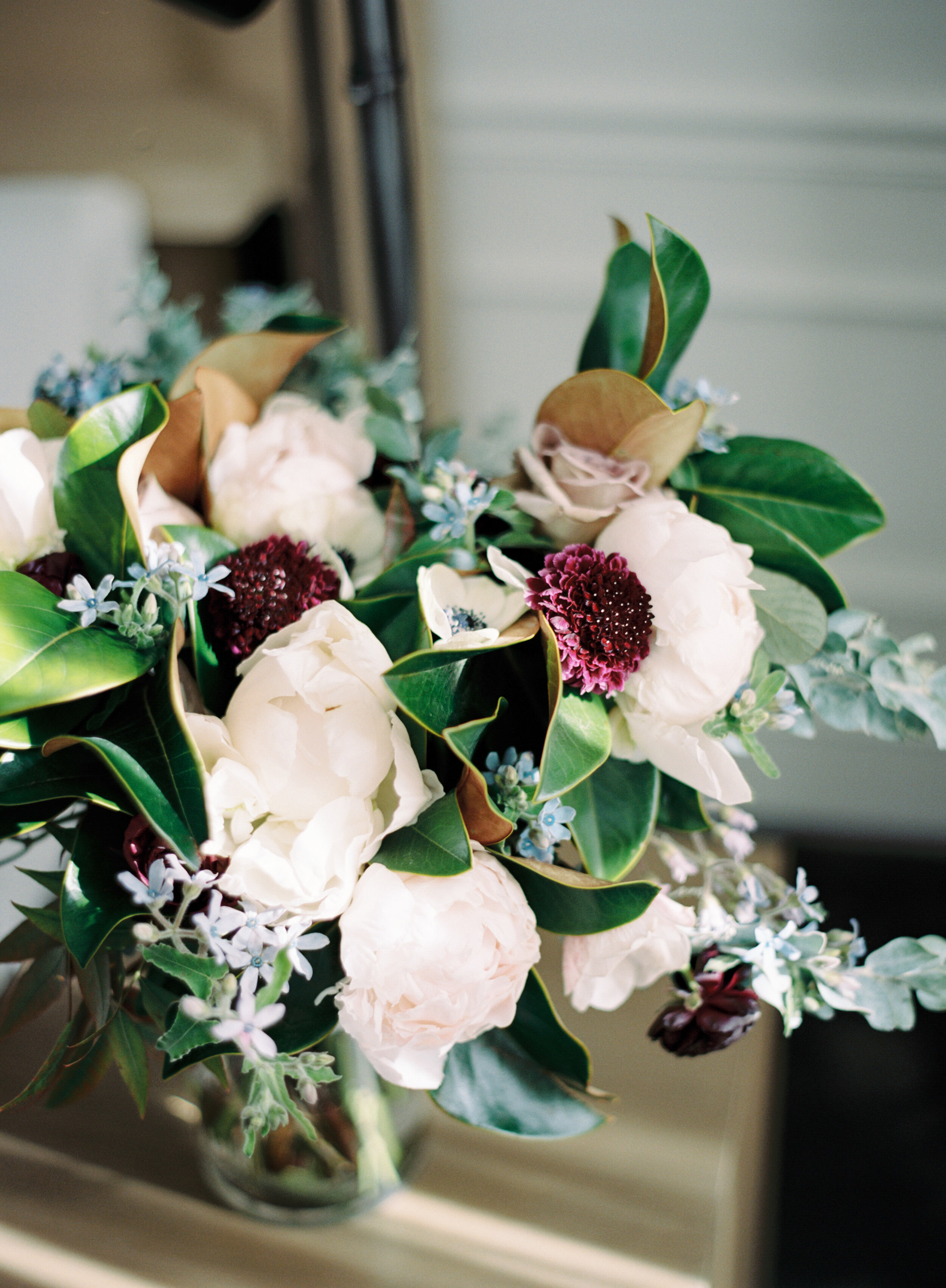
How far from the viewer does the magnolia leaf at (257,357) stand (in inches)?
18.8

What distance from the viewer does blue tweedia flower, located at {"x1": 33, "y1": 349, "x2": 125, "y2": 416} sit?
19.4 inches

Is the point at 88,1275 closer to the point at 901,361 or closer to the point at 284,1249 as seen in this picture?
the point at 284,1249

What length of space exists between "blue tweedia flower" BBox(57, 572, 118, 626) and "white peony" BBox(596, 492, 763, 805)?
0.65 ft

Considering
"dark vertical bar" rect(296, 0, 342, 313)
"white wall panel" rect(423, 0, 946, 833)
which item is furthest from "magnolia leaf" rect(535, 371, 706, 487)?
"dark vertical bar" rect(296, 0, 342, 313)

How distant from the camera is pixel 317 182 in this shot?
43.5 inches

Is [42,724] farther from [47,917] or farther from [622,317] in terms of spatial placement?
[622,317]

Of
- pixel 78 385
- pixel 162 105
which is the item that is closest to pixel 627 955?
pixel 78 385

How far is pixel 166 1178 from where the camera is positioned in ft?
1.82

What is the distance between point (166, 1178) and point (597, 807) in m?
0.36

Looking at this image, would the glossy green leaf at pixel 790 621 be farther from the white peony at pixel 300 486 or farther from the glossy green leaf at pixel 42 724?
the glossy green leaf at pixel 42 724

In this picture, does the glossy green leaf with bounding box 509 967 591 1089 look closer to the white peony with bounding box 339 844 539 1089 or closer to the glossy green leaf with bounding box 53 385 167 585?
the white peony with bounding box 339 844 539 1089

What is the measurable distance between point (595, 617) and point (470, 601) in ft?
0.18

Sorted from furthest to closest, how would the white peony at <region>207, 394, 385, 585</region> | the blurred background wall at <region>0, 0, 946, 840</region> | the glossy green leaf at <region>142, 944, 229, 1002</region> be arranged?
the blurred background wall at <region>0, 0, 946, 840</region> < the white peony at <region>207, 394, 385, 585</region> < the glossy green leaf at <region>142, 944, 229, 1002</region>

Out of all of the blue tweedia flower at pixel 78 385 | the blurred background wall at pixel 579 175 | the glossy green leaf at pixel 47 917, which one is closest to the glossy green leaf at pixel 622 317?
the blue tweedia flower at pixel 78 385
